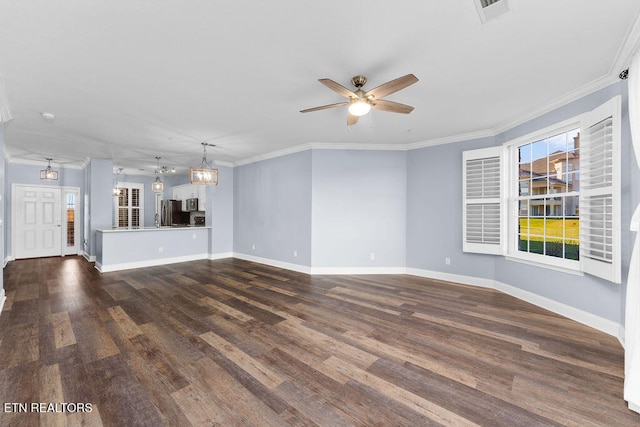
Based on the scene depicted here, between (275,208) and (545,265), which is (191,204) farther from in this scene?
(545,265)

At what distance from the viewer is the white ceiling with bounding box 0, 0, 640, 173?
6.22 feet

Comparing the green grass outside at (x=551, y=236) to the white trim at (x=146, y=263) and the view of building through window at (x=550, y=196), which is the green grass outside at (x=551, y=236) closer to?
the view of building through window at (x=550, y=196)

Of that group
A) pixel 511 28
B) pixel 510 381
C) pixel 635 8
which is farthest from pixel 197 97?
pixel 510 381

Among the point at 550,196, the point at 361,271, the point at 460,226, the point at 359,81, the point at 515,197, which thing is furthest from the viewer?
the point at 361,271

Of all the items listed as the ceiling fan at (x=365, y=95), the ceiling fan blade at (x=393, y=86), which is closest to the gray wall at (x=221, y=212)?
the ceiling fan at (x=365, y=95)

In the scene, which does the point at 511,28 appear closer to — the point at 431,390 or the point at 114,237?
the point at 431,390

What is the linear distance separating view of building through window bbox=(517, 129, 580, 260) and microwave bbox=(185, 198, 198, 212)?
8.28m

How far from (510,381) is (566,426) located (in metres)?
0.42

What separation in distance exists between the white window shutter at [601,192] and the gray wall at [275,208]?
4.05 m

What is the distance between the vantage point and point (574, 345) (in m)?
2.58

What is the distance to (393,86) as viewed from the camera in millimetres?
2379

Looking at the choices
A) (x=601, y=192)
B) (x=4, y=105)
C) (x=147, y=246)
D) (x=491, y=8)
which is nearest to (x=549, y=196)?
(x=601, y=192)

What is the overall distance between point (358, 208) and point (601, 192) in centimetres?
341

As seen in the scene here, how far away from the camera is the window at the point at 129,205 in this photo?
917cm
